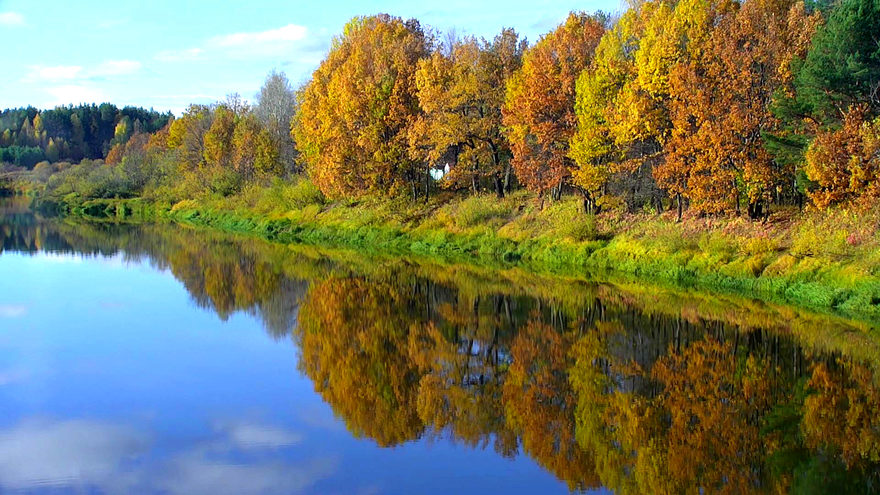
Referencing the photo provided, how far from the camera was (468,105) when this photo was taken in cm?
4050

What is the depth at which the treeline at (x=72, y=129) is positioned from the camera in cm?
14188

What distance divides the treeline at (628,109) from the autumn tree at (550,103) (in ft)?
0.24

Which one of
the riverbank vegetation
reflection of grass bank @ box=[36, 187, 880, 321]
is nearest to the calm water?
reflection of grass bank @ box=[36, 187, 880, 321]

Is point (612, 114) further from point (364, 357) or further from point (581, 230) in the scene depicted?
point (364, 357)

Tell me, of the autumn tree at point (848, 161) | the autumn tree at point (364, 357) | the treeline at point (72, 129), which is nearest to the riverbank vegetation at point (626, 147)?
the autumn tree at point (848, 161)

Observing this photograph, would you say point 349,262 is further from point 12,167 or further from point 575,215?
point 12,167

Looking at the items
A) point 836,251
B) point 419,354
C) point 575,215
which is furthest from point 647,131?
point 419,354

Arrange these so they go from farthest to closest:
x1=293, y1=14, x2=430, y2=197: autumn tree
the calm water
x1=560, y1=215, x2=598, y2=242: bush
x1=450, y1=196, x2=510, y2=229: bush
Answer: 1. x1=293, y1=14, x2=430, y2=197: autumn tree
2. x1=450, y1=196, x2=510, y2=229: bush
3. x1=560, y1=215, x2=598, y2=242: bush
4. the calm water

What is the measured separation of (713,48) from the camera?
28766mm

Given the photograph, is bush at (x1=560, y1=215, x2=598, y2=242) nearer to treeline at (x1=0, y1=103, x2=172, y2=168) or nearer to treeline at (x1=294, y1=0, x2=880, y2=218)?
treeline at (x1=294, y1=0, x2=880, y2=218)

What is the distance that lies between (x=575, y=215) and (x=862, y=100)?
40.4 feet

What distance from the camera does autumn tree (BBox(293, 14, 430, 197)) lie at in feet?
144

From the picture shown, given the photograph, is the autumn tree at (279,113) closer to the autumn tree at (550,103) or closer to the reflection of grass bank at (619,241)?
the reflection of grass bank at (619,241)

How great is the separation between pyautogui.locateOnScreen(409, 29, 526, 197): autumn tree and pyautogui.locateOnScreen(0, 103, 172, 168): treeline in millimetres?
111037
